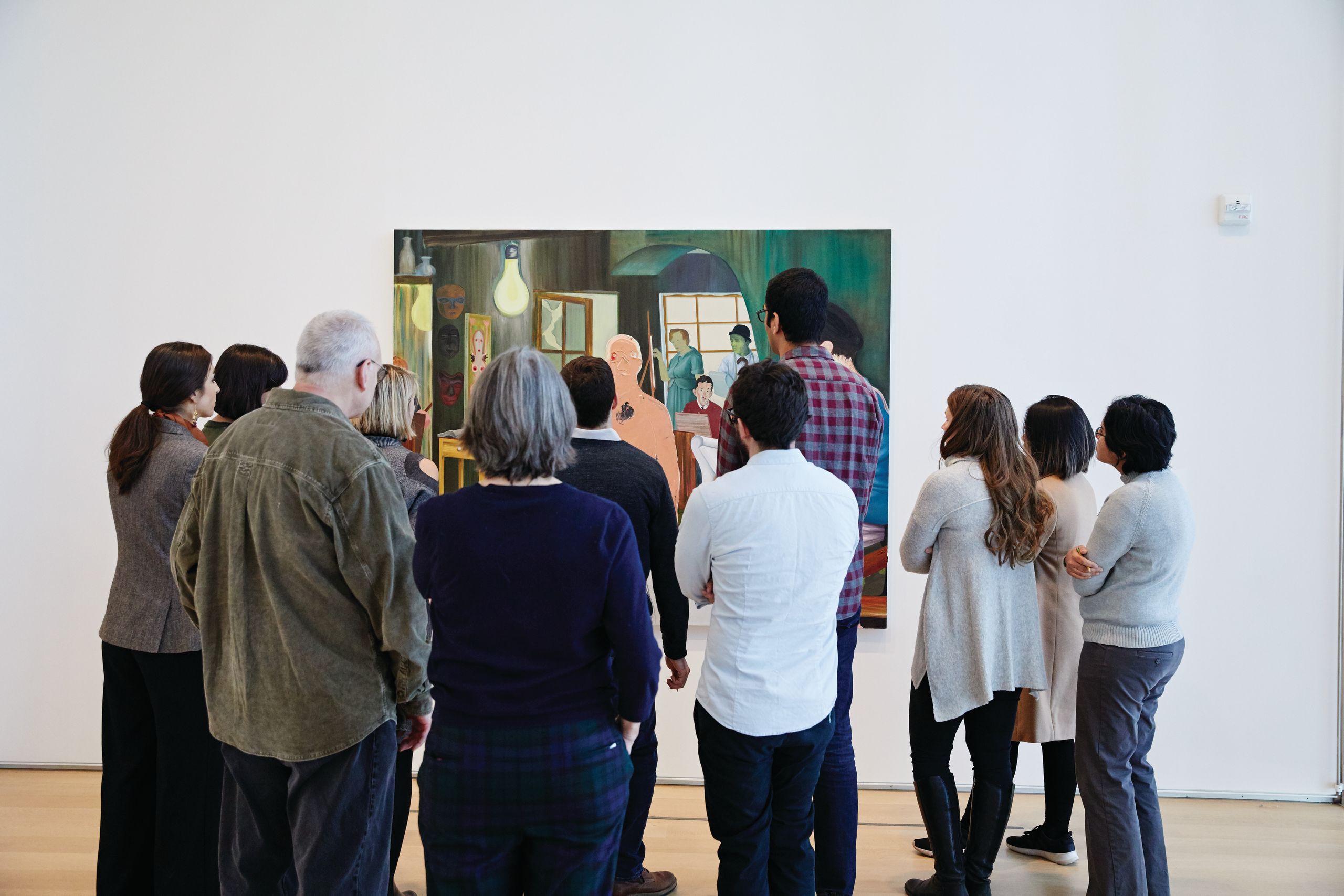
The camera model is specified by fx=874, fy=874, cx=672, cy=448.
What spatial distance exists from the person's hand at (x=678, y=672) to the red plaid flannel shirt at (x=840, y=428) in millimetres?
521

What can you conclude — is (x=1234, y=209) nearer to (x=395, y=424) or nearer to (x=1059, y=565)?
(x=1059, y=565)

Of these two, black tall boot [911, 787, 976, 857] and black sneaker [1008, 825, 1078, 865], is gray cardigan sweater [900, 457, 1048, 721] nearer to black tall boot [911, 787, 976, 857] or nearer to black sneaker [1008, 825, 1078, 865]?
black tall boot [911, 787, 976, 857]

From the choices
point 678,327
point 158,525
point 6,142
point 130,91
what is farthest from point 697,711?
point 6,142

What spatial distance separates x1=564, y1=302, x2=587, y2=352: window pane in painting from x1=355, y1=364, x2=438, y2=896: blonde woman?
1.16 m

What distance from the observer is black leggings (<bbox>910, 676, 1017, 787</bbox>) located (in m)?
2.52

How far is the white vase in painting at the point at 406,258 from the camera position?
3.71m

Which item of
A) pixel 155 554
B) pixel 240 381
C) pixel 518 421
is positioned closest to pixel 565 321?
pixel 240 381

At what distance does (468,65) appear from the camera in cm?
371

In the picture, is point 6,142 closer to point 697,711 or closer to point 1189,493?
point 697,711

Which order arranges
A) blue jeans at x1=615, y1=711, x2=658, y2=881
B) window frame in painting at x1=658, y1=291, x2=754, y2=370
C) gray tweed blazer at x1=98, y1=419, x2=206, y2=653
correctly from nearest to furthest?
gray tweed blazer at x1=98, y1=419, x2=206, y2=653 < blue jeans at x1=615, y1=711, x2=658, y2=881 < window frame in painting at x1=658, y1=291, x2=754, y2=370

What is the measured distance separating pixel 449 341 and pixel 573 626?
240 cm

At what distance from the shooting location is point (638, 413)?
3670mm

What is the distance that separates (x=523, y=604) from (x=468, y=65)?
293 cm

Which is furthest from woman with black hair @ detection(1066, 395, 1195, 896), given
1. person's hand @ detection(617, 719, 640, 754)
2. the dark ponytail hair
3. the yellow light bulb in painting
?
the dark ponytail hair
